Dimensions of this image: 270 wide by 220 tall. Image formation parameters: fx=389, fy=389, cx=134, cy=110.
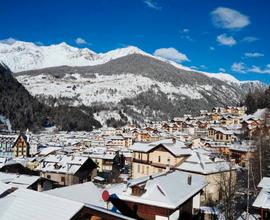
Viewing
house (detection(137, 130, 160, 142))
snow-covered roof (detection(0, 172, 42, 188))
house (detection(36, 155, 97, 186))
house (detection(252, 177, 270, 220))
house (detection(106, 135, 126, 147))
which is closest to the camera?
house (detection(252, 177, 270, 220))

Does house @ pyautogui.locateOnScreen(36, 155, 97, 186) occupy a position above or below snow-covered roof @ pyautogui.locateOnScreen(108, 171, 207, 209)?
below

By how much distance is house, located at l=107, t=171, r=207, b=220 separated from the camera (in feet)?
94.1

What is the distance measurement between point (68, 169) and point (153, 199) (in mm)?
40090

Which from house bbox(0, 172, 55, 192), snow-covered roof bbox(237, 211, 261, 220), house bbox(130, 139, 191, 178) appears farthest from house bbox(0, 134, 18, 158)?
snow-covered roof bbox(237, 211, 261, 220)

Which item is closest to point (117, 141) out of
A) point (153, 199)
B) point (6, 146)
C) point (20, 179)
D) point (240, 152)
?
point (6, 146)

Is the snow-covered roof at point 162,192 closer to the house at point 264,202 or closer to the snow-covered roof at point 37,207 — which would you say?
the house at point 264,202

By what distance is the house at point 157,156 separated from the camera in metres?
54.3

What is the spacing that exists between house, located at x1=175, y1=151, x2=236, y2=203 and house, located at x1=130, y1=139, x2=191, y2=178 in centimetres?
381

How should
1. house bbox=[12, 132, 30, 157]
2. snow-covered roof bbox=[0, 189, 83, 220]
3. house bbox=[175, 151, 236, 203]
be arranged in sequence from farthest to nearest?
1. house bbox=[12, 132, 30, 157]
2. house bbox=[175, 151, 236, 203]
3. snow-covered roof bbox=[0, 189, 83, 220]

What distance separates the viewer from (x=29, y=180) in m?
45.2

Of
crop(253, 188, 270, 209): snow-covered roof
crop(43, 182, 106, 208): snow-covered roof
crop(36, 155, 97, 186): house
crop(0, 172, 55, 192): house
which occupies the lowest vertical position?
crop(36, 155, 97, 186): house

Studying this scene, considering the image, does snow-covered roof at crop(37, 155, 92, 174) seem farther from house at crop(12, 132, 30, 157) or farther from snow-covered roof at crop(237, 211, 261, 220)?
house at crop(12, 132, 30, 157)

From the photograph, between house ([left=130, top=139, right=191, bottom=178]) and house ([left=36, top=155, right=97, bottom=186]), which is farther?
house ([left=36, top=155, right=97, bottom=186])

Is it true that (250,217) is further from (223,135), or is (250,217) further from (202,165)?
(223,135)
